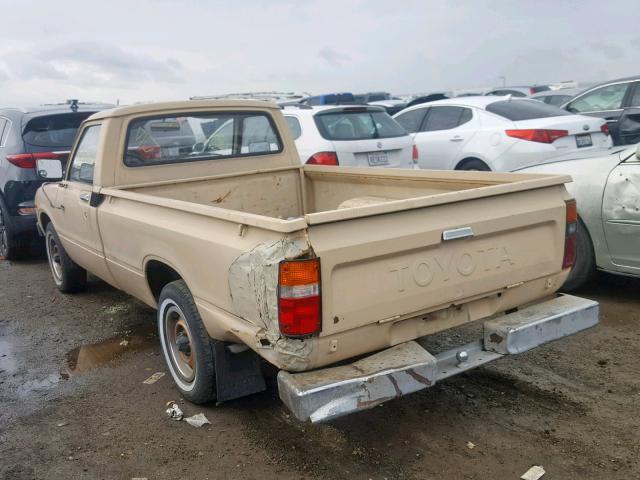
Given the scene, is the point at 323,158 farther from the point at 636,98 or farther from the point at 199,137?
the point at 636,98

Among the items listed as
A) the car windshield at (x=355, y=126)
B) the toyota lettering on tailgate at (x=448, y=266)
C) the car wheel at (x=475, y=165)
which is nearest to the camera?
the toyota lettering on tailgate at (x=448, y=266)

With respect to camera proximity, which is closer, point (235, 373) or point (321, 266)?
point (321, 266)

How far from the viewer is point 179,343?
146 inches

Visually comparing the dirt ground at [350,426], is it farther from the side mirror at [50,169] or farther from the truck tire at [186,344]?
the side mirror at [50,169]

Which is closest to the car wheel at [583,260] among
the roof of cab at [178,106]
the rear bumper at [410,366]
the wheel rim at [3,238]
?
the rear bumper at [410,366]

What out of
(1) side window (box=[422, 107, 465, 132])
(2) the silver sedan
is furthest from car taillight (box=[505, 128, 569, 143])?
(2) the silver sedan

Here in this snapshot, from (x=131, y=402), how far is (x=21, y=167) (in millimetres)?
4489

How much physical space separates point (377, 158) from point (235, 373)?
4767 millimetres

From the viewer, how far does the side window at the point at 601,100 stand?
9.83 metres

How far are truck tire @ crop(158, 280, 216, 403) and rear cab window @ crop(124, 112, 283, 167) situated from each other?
1.38m

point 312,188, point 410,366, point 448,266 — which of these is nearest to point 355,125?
point 312,188

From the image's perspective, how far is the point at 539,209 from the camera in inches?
132

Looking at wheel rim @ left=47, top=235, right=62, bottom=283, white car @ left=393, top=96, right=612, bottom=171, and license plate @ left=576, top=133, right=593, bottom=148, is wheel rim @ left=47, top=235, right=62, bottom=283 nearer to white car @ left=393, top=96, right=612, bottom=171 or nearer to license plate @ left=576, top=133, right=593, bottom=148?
white car @ left=393, top=96, right=612, bottom=171

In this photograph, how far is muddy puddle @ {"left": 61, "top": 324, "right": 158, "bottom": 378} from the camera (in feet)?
14.8
